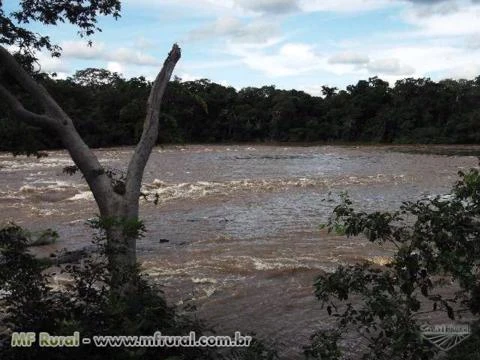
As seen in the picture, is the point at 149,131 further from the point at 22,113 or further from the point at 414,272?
the point at 414,272

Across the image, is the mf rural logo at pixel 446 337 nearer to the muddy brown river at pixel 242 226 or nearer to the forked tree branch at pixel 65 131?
the muddy brown river at pixel 242 226

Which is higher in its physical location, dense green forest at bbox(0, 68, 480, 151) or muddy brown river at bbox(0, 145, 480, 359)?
dense green forest at bbox(0, 68, 480, 151)

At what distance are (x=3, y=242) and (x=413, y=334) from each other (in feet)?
10.7

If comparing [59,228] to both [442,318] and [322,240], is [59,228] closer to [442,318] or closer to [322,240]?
[322,240]

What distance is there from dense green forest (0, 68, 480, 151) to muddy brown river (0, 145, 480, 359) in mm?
29972

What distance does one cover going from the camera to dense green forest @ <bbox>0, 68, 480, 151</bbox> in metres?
60.0

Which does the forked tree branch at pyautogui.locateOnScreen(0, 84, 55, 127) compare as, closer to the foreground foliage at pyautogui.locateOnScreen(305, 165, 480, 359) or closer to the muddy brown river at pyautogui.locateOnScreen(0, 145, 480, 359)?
the muddy brown river at pyautogui.locateOnScreen(0, 145, 480, 359)

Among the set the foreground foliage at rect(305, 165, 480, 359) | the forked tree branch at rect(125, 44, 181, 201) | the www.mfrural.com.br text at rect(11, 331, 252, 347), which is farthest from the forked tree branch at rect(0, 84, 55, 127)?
the foreground foliage at rect(305, 165, 480, 359)

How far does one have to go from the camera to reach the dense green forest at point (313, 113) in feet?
197

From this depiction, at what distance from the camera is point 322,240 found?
41.5ft

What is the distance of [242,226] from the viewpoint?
14711 millimetres

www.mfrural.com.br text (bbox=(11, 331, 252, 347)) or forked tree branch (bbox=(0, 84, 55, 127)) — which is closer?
www.mfrural.com.br text (bbox=(11, 331, 252, 347))

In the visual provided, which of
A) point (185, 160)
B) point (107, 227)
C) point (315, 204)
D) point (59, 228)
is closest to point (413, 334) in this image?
point (107, 227)

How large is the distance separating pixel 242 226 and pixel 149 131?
933 centimetres
